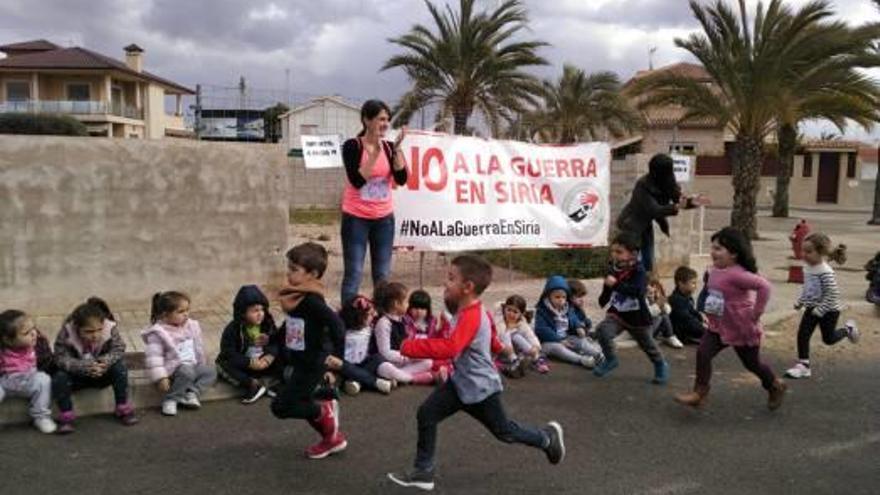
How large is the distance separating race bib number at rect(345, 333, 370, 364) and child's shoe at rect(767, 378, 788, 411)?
2866mm

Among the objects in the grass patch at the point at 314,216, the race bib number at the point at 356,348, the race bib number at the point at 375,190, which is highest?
the race bib number at the point at 375,190

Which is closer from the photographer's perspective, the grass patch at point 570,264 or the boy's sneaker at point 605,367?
the boy's sneaker at point 605,367

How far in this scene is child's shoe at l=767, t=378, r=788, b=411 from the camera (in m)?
A: 5.91

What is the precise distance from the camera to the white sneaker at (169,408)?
5504mm

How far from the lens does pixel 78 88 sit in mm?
64750

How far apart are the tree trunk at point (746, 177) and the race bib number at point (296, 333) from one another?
16.1m

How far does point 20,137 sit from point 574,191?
6.01 meters

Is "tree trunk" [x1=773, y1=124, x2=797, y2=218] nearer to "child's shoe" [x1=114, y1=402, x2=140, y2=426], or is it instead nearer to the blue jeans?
the blue jeans

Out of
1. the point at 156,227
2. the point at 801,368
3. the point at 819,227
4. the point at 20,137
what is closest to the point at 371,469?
the point at 801,368

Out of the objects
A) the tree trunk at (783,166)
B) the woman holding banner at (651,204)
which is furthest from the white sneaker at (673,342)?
the tree trunk at (783,166)

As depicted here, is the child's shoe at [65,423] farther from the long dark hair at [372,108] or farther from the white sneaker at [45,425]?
the long dark hair at [372,108]

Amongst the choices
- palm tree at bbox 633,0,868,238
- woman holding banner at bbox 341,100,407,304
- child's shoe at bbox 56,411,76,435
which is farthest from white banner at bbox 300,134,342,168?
palm tree at bbox 633,0,868,238

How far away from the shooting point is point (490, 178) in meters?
9.60

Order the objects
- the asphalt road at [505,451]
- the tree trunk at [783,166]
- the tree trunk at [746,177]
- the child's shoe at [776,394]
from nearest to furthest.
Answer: the asphalt road at [505,451], the child's shoe at [776,394], the tree trunk at [746,177], the tree trunk at [783,166]
